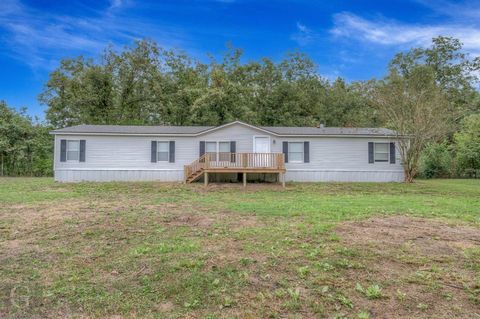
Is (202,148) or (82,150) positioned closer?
(82,150)

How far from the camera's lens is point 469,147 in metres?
20.4

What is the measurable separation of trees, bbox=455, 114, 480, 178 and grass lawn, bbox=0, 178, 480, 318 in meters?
16.3

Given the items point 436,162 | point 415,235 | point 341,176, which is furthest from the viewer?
point 436,162

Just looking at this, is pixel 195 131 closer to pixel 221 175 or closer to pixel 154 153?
pixel 154 153

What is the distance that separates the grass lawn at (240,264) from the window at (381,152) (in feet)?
31.8

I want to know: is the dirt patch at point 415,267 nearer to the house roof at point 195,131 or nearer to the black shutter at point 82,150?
the house roof at point 195,131

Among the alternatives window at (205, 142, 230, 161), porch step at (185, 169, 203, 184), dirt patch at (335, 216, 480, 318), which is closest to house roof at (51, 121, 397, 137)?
window at (205, 142, 230, 161)

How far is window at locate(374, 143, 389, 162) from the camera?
16797 millimetres

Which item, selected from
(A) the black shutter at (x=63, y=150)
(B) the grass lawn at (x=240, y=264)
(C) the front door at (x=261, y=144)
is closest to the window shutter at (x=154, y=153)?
(A) the black shutter at (x=63, y=150)

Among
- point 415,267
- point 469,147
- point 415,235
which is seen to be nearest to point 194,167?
point 415,235

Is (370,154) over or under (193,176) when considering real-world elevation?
over

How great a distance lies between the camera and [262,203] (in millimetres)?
9172

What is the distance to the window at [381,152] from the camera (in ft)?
55.1

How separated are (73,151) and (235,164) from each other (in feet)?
28.6
